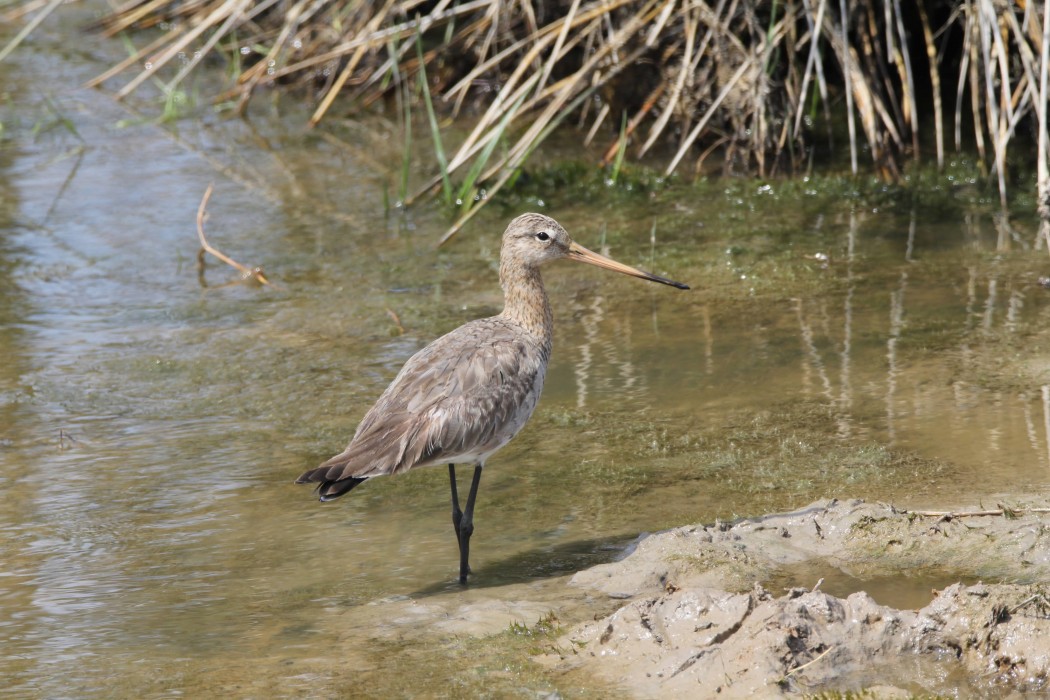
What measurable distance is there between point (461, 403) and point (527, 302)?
0.75 meters

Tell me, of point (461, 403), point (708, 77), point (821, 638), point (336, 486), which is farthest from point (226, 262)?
point (821, 638)

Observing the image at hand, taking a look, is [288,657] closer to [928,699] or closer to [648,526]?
[648,526]

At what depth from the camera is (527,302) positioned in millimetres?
5188

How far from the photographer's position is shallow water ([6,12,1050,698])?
4.36m

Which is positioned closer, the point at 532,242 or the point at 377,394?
the point at 532,242

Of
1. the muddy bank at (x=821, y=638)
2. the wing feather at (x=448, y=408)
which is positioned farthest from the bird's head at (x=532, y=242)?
the muddy bank at (x=821, y=638)

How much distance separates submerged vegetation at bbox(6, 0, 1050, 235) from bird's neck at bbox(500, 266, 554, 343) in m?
2.25

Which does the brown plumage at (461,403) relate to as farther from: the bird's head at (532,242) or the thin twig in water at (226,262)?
the thin twig in water at (226,262)

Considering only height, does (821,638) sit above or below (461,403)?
below

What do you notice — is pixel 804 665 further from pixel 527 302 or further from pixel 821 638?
pixel 527 302

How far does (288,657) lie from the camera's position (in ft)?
13.0

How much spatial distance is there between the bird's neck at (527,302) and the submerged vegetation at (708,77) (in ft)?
7.40

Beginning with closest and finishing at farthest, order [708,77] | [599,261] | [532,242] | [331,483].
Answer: [331,483] → [532,242] → [599,261] → [708,77]

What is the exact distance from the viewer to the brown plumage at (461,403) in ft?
14.4
